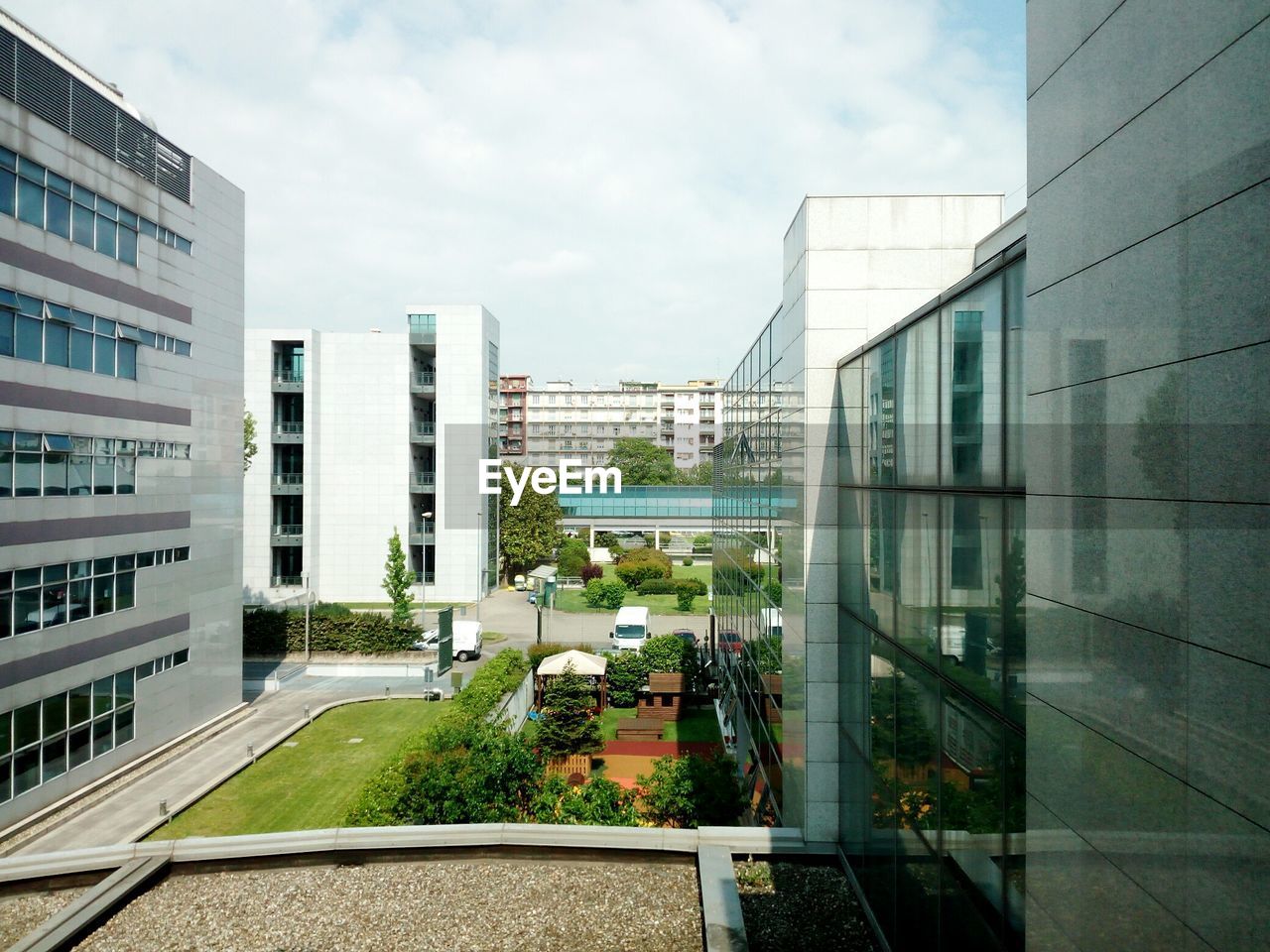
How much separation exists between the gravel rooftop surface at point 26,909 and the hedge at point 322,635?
25906 millimetres

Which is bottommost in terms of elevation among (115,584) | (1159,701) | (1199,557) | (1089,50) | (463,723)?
(463,723)

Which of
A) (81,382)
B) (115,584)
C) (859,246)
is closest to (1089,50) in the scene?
(859,246)

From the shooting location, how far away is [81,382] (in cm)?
1925

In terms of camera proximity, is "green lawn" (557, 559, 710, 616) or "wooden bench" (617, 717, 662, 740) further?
"green lawn" (557, 559, 710, 616)

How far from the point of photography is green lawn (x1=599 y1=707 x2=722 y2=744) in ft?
75.0

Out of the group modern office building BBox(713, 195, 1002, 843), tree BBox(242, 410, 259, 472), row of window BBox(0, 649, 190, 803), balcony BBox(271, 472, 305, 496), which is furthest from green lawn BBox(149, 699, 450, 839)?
tree BBox(242, 410, 259, 472)

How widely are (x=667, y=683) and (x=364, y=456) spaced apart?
99.0 ft

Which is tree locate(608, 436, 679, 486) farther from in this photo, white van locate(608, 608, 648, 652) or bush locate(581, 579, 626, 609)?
white van locate(608, 608, 648, 652)

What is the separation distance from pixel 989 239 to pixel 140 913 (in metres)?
13.3

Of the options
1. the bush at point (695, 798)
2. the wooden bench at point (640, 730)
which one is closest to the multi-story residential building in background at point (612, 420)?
the wooden bench at point (640, 730)

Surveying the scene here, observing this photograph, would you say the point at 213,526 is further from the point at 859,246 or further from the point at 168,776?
the point at 859,246

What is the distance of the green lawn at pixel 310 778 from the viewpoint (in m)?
17.3

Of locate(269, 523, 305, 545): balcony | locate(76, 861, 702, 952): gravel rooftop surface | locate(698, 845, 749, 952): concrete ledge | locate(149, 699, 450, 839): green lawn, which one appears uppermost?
locate(269, 523, 305, 545): balcony

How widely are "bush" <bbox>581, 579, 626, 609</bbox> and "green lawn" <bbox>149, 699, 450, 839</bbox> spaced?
20.1 m
